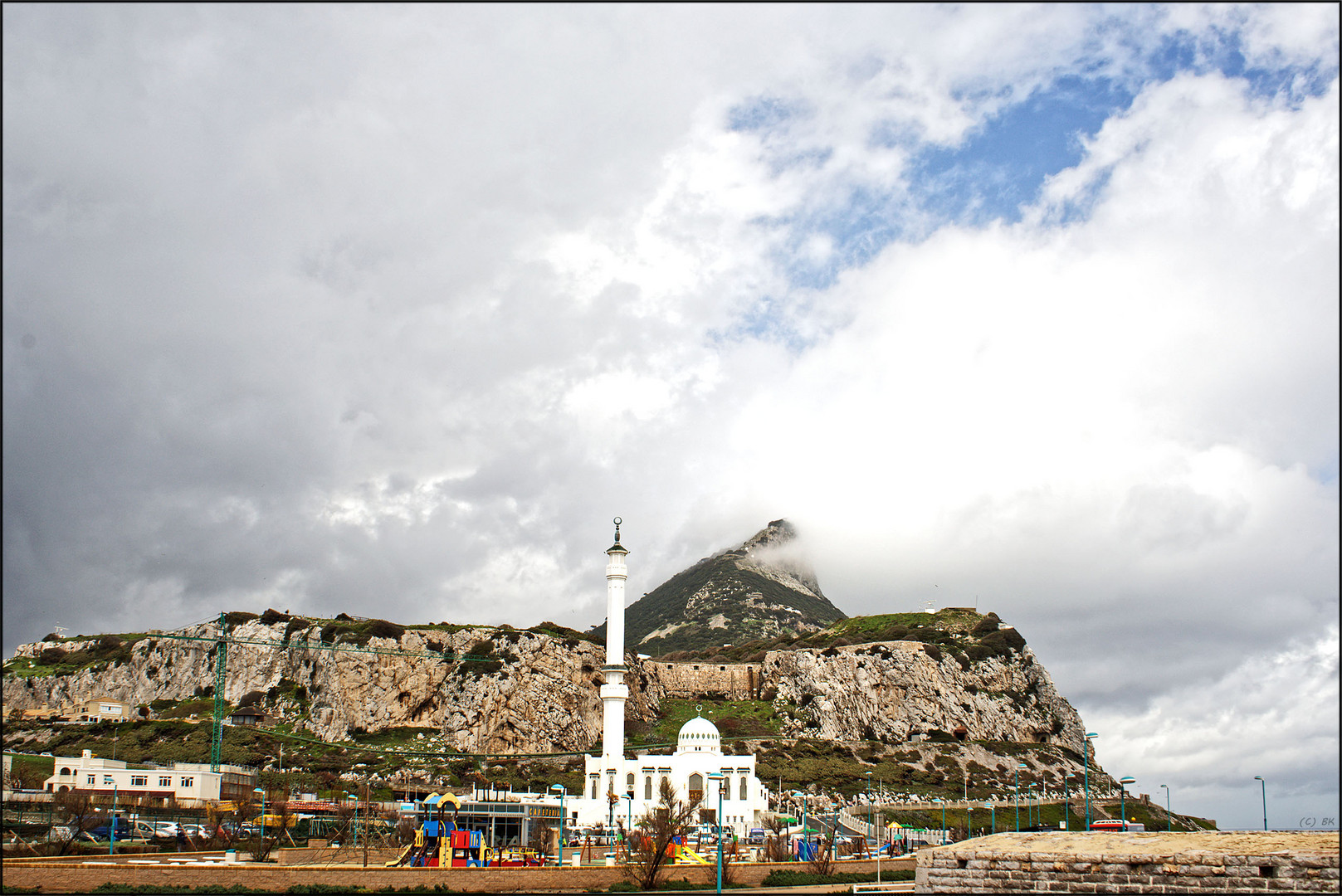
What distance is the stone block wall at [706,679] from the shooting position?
120 meters

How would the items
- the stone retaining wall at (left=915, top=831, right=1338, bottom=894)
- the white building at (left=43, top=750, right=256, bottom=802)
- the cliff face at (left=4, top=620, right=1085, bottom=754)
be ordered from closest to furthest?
the stone retaining wall at (left=915, top=831, right=1338, bottom=894) → the white building at (left=43, top=750, right=256, bottom=802) → the cliff face at (left=4, top=620, right=1085, bottom=754)

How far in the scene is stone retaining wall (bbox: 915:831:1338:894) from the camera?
20.9 m

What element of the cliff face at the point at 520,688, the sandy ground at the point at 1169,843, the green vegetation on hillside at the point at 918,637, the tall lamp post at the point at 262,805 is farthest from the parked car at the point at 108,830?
the green vegetation on hillside at the point at 918,637

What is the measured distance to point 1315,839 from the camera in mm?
22969

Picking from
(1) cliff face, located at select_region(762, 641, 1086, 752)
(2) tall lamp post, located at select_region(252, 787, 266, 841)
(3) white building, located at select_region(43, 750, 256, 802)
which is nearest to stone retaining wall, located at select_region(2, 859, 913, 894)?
(2) tall lamp post, located at select_region(252, 787, 266, 841)

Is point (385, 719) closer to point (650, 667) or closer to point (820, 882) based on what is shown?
point (650, 667)

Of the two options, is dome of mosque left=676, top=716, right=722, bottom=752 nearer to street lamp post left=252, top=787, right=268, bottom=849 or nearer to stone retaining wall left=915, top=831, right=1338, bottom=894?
street lamp post left=252, top=787, right=268, bottom=849

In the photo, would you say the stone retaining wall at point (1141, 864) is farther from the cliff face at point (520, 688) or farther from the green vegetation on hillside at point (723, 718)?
the cliff face at point (520, 688)

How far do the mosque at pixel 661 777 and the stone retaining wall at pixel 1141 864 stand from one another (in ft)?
149

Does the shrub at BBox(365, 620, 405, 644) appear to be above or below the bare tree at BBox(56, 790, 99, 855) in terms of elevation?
above

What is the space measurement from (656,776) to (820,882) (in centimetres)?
3822

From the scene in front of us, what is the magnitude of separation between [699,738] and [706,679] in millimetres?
38787

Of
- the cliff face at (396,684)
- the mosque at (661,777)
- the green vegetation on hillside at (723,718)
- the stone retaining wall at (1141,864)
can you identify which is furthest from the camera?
→ the green vegetation on hillside at (723,718)

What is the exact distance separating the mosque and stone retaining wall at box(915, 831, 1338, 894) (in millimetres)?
45467
